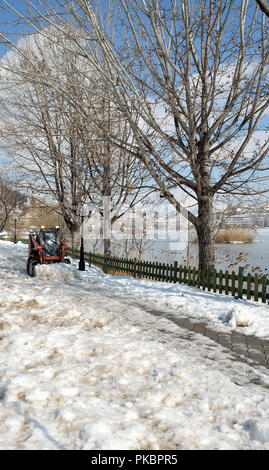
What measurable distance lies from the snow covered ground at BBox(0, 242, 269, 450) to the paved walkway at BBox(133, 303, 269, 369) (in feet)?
0.76

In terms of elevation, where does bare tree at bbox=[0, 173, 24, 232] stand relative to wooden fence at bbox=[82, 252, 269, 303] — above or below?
above

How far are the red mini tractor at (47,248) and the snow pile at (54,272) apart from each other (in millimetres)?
639

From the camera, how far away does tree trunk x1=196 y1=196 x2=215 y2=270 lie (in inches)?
379

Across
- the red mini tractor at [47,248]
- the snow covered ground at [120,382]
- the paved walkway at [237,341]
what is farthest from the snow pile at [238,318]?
the red mini tractor at [47,248]

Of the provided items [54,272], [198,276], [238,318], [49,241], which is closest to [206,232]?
[198,276]

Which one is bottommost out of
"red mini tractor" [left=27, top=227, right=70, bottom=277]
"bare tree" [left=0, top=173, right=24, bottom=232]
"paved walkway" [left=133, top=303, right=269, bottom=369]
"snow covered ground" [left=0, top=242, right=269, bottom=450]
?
"paved walkway" [left=133, top=303, right=269, bottom=369]

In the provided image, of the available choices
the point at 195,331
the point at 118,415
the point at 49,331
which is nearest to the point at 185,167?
the point at 195,331

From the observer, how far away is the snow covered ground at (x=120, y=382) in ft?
8.64

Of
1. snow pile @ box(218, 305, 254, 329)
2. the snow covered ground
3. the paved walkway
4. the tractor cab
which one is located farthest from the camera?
the tractor cab

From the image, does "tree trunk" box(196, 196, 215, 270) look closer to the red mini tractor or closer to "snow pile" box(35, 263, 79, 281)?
"snow pile" box(35, 263, 79, 281)

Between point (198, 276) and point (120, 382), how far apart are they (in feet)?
21.8

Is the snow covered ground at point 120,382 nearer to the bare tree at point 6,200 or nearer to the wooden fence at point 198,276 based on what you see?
the wooden fence at point 198,276

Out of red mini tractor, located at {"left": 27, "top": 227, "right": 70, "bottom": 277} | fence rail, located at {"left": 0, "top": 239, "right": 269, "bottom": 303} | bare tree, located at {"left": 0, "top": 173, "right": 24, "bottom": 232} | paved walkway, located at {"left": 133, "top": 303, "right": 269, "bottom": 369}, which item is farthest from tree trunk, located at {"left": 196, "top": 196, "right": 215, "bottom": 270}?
bare tree, located at {"left": 0, "top": 173, "right": 24, "bottom": 232}

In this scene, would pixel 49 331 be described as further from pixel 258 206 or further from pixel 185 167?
pixel 258 206
